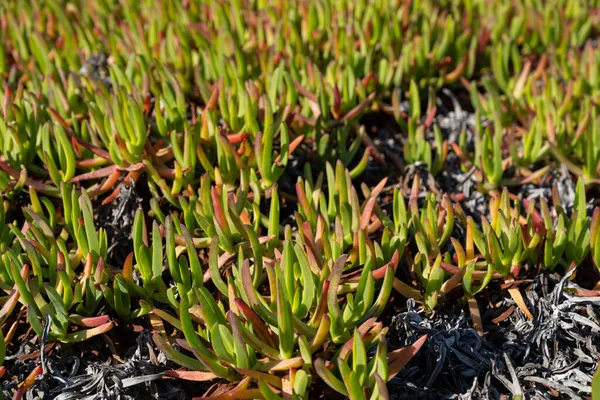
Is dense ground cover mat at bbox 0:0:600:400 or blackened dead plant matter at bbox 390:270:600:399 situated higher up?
dense ground cover mat at bbox 0:0:600:400

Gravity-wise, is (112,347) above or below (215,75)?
below

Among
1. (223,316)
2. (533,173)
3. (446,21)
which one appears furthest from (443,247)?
(446,21)

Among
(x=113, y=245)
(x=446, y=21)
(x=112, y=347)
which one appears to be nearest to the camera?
(x=112, y=347)

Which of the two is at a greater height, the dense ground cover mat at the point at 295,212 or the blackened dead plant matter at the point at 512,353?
the dense ground cover mat at the point at 295,212

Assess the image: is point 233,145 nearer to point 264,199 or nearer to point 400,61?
point 264,199

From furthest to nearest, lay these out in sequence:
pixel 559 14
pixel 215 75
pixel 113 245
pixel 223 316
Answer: pixel 559 14 → pixel 215 75 → pixel 113 245 → pixel 223 316

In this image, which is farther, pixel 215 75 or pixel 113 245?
pixel 215 75

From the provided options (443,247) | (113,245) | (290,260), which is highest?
(290,260)

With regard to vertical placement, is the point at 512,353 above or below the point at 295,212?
below
